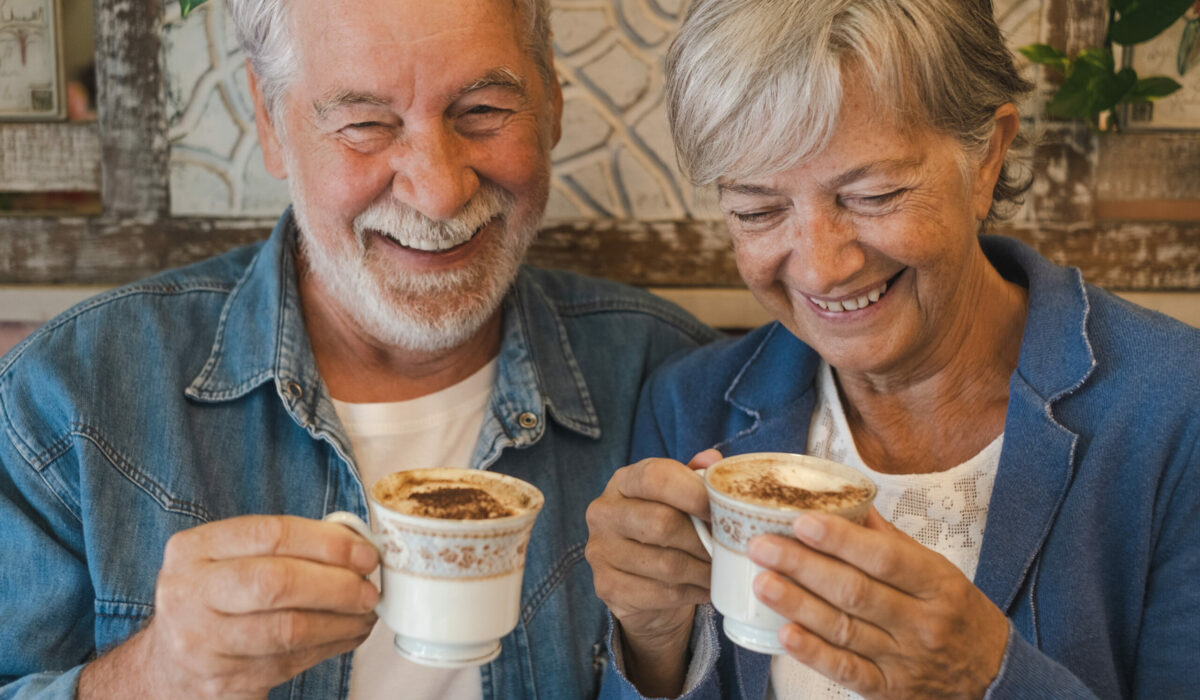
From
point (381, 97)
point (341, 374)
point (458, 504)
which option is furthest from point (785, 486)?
point (341, 374)

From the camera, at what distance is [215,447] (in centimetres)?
175

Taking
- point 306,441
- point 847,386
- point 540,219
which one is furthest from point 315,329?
point 847,386

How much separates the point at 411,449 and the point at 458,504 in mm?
699

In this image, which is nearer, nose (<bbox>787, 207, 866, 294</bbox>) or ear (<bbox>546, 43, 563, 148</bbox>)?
nose (<bbox>787, 207, 866, 294</bbox>)

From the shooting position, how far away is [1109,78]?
2127 mm

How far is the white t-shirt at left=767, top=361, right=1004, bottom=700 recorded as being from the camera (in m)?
1.50

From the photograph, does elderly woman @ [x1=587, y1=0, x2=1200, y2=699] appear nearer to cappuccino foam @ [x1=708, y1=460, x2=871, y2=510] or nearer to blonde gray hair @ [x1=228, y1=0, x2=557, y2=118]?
cappuccino foam @ [x1=708, y1=460, x2=871, y2=510]

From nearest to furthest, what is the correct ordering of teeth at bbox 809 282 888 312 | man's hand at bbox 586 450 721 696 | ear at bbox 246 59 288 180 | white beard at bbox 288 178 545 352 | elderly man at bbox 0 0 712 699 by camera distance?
man's hand at bbox 586 450 721 696
teeth at bbox 809 282 888 312
elderly man at bbox 0 0 712 699
white beard at bbox 288 178 545 352
ear at bbox 246 59 288 180

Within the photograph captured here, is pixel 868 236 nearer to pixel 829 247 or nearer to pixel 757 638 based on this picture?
pixel 829 247

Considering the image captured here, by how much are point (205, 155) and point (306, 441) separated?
2.88 feet

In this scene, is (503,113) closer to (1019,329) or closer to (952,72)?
(952,72)

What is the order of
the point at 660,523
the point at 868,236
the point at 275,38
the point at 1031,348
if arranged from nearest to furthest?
1. the point at 660,523
2. the point at 868,236
3. the point at 1031,348
4. the point at 275,38

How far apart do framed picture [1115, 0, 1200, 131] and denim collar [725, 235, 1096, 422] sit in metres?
0.73

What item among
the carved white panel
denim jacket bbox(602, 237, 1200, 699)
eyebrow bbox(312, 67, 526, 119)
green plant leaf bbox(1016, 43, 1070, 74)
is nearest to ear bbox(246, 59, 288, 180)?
eyebrow bbox(312, 67, 526, 119)
